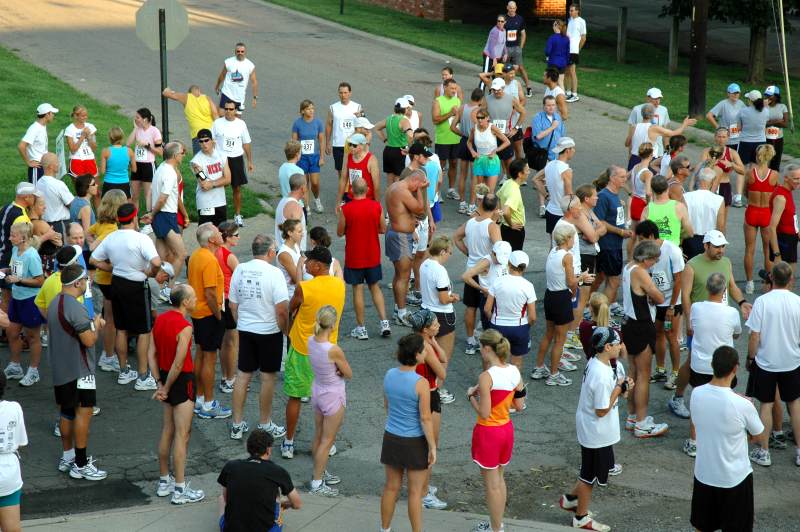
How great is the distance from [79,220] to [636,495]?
6.84m

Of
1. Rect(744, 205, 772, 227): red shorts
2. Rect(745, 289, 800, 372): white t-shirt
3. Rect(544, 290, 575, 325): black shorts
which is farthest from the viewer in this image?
Rect(744, 205, 772, 227): red shorts

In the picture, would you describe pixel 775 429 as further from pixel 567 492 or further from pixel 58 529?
pixel 58 529

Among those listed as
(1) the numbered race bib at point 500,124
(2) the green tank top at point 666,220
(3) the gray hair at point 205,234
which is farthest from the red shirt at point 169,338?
(1) the numbered race bib at point 500,124

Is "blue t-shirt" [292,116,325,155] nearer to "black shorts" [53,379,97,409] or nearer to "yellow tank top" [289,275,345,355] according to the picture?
"yellow tank top" [289,275,345,355]

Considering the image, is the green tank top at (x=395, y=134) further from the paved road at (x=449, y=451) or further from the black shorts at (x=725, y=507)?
the black shorts at (x=725, y=507)

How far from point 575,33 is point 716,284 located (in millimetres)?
16680

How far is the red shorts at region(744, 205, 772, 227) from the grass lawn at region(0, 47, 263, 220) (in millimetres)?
7385

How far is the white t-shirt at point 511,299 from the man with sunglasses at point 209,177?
15.5ft

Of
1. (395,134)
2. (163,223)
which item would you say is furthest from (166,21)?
(395,134)

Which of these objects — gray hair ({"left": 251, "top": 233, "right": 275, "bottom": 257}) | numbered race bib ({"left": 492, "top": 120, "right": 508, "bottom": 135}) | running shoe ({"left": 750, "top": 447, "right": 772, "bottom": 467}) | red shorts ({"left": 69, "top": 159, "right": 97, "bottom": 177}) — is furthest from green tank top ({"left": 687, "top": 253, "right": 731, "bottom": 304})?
red shorts ({"left": 69, "top": 159, "right": 97, "bottom": 177})

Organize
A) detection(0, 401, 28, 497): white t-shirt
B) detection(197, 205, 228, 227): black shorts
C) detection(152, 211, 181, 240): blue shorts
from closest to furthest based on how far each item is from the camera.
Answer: detection(0, 401, 28, 497): white t-shirt → detection(152, 211, 181, 240): blue shorts → detection(197, 205, 228, 227): black shorts

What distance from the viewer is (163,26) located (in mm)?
15461

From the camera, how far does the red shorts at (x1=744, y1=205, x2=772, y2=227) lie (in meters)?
14.3

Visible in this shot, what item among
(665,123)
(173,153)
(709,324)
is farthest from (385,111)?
(709,324)
